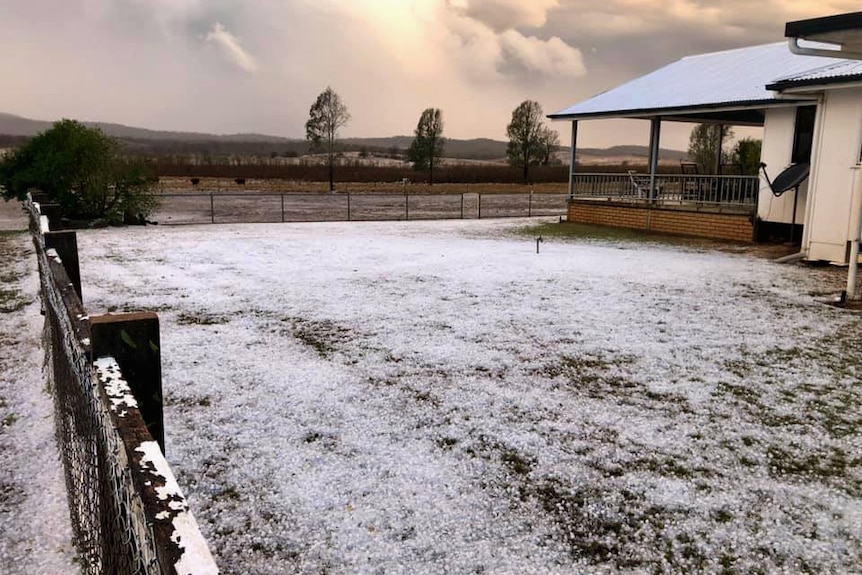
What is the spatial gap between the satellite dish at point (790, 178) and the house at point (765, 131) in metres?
0.18

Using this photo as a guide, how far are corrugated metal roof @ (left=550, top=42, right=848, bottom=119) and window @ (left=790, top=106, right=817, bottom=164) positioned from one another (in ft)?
2.19

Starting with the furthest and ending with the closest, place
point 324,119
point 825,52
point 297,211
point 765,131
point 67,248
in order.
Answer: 1. point 324,119
2. point 297,211
3. point 765,131
4. point 825,52
5. point 67,248

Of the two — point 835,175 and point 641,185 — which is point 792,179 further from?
point 641,185

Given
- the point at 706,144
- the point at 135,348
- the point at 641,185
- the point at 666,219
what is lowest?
the point at 666,219

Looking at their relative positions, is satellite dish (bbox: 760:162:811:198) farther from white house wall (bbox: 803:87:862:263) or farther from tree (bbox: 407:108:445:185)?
tree (bbox: 407:108:445:185)

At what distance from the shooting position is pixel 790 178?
506 inches

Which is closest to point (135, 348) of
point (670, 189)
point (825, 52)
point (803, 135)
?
point (825, 52)

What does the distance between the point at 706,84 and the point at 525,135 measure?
62.4 meters

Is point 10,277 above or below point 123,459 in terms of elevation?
below

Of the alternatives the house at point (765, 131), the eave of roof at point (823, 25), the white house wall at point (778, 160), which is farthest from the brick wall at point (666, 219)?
the eave of roof at point (823, 25)

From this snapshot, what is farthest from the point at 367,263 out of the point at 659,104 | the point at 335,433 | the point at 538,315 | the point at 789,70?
the point at 789,70

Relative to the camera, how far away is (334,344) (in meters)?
6.13

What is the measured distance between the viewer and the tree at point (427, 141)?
79812mm

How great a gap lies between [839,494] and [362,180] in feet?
209
